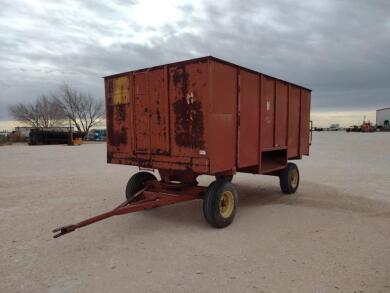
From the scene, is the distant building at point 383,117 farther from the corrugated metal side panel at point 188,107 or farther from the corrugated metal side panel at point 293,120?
the corrugated metal side panel at point 188,107

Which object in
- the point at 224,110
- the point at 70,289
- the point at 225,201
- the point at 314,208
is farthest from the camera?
the point at 314,208

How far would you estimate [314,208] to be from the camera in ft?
21.5

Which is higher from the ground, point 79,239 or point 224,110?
point 224,110

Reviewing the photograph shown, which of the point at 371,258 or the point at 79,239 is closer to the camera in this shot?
the point at 371,258

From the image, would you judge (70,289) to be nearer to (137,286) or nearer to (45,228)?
(137,286)

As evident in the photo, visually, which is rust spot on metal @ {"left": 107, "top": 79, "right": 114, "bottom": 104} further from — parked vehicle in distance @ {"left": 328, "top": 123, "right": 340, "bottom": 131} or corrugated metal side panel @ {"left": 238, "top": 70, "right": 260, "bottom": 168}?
parked vehicle in distance @ {"left": 328, "top": 123, "right": 340, "bottom": 131}

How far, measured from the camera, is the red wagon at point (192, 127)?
16.4 ft

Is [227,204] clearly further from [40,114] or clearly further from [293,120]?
[40,114]

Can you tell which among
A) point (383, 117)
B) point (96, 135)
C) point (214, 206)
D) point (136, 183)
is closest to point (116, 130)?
point (136, 183)

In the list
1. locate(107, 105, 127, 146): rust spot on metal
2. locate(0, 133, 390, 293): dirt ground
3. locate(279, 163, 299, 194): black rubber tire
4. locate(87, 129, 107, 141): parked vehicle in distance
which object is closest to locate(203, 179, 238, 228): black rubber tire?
locate(0, 133, 390, 293): dirt ground

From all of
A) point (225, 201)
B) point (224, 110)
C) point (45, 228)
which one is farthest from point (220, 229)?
point (45, 228)

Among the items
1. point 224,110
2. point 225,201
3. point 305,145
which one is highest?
point 224,110

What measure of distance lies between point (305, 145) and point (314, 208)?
8.38 feet

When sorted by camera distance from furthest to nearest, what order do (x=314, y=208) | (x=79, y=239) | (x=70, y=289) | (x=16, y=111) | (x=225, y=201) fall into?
(x=16, y=111)
(x=314, y=208)
(x=225, y=201)
(x=79, y=239)
(x=70, y=289)
